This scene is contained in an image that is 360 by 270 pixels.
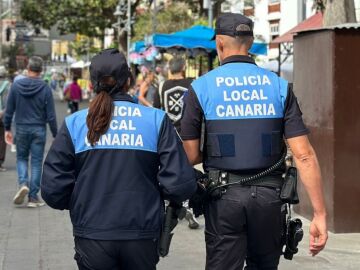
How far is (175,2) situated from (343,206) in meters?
27.5

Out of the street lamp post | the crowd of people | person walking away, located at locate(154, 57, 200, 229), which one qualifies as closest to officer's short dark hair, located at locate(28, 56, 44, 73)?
person walking away, located at locate(154, 57, 200, 229)

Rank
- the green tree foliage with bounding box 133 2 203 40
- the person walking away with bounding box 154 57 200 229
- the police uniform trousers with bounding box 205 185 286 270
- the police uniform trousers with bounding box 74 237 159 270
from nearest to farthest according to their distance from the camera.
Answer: the police uniform trousers with bounding box 74 237 159 270 < the police uniform trousers with bounding box 205 185 286 270 < the person walking away with bounding box 154 57 200 229 < the green tree foliage with bounding box 133 2 203 40

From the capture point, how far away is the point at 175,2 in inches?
1335

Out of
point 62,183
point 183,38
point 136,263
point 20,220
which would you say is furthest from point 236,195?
point 183,38

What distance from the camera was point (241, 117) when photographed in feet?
12.6

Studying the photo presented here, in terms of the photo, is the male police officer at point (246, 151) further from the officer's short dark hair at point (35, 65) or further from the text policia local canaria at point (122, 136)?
the officer's short dark hair at point (35, 65)

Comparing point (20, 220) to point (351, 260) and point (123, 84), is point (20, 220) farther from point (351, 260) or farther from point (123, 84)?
point (123, 84)

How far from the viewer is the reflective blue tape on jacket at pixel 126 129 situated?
3498 millimetres

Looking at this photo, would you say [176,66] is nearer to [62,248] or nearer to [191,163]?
[62,248]

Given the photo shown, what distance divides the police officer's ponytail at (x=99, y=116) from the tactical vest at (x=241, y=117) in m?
0.54

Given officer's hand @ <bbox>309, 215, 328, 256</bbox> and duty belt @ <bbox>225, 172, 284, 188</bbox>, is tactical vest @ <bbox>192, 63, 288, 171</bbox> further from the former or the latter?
officer's hand @ <bbox>309, 215, 328, 256</bbox>

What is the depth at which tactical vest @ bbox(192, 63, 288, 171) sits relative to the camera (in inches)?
150

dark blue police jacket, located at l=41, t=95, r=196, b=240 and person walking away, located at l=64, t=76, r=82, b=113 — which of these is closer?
dark blue police jacket, located at l=41, t=95, r=196, b=240

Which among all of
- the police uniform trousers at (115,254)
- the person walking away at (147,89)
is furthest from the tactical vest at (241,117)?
the person walking away at (147,89)
